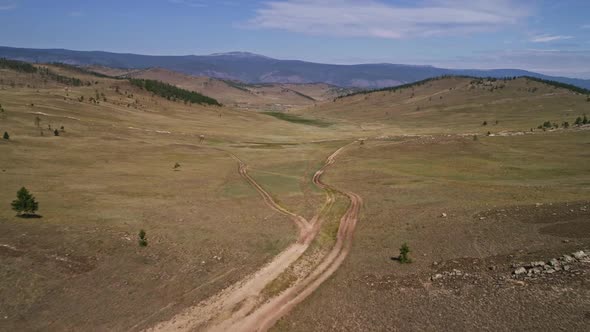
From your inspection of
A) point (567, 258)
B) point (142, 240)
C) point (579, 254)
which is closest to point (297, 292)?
point (142, 240)

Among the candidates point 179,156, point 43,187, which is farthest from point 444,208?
point 179,156

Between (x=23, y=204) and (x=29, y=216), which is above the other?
(x=23, y=204)

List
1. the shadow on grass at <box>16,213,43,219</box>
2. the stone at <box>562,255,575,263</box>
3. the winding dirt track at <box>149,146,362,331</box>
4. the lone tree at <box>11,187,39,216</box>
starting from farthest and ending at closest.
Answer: the shadow on grass at <box>16,213,43,219</box>, the lone tree at <box>11,187,39,216</box>, the stone at <box>562,255,575,263</box>, the winding dirt track at <box>149,146,362,331</box>

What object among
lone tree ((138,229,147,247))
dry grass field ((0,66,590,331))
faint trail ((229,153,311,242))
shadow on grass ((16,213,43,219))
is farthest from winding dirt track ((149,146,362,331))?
shadow on grass ((16,213,43,219))

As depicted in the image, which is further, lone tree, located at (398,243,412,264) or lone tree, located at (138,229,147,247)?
lone tree, located at (138,229,147,247)

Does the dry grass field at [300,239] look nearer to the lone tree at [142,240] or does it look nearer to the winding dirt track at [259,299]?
the winding dirt track at [259,299]

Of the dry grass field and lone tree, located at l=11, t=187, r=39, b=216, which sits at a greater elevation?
lone tree, located at l=11, t=187, r=39, b=216

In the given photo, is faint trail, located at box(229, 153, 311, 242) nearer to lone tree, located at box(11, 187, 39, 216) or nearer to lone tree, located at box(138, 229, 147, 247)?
lone tree, located at box(138, 229, 147, 247)

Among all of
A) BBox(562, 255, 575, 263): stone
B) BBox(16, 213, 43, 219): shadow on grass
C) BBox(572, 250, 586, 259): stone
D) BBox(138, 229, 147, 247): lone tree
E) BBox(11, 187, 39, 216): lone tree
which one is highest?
BBox(572, 250, 586, 259): stone

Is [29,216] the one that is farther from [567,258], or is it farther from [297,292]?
[567,258]
